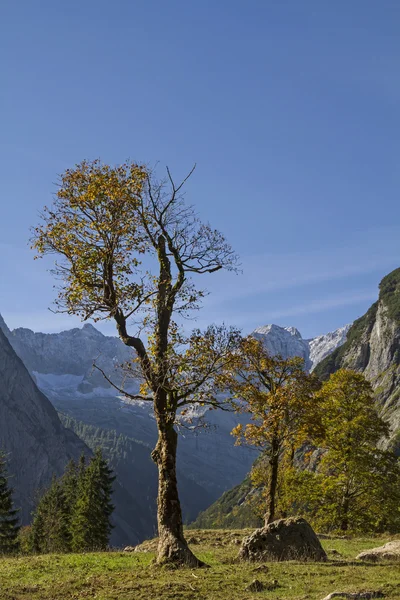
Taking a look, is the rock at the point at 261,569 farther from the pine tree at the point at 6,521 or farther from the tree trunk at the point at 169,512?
the pine tree at the point at 6,521

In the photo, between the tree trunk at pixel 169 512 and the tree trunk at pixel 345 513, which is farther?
the tree trunk at pixel 345 513

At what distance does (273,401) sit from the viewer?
1303 inches

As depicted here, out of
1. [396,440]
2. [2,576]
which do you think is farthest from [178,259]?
[396,440]

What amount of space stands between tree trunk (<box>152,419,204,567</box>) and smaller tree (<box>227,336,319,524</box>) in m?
11.1

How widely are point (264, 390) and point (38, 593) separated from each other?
23.2m

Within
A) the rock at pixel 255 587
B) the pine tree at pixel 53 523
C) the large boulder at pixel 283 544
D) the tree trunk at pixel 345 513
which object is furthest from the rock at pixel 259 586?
the pine tree at pixel 53 523

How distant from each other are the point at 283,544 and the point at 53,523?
7466 cm

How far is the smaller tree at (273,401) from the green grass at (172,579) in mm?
12019

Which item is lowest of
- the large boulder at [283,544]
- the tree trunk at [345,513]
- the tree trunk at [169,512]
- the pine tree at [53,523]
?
the pine tree at [53,523]

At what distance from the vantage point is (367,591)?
519 inches

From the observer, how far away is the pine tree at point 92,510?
75875 mm

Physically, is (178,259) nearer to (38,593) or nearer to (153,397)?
(153,397)

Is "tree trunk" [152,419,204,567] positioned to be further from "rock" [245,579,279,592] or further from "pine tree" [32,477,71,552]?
"pine tree" [32,477,71,552]

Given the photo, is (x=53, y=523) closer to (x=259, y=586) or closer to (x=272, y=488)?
(x=272, y=488)
